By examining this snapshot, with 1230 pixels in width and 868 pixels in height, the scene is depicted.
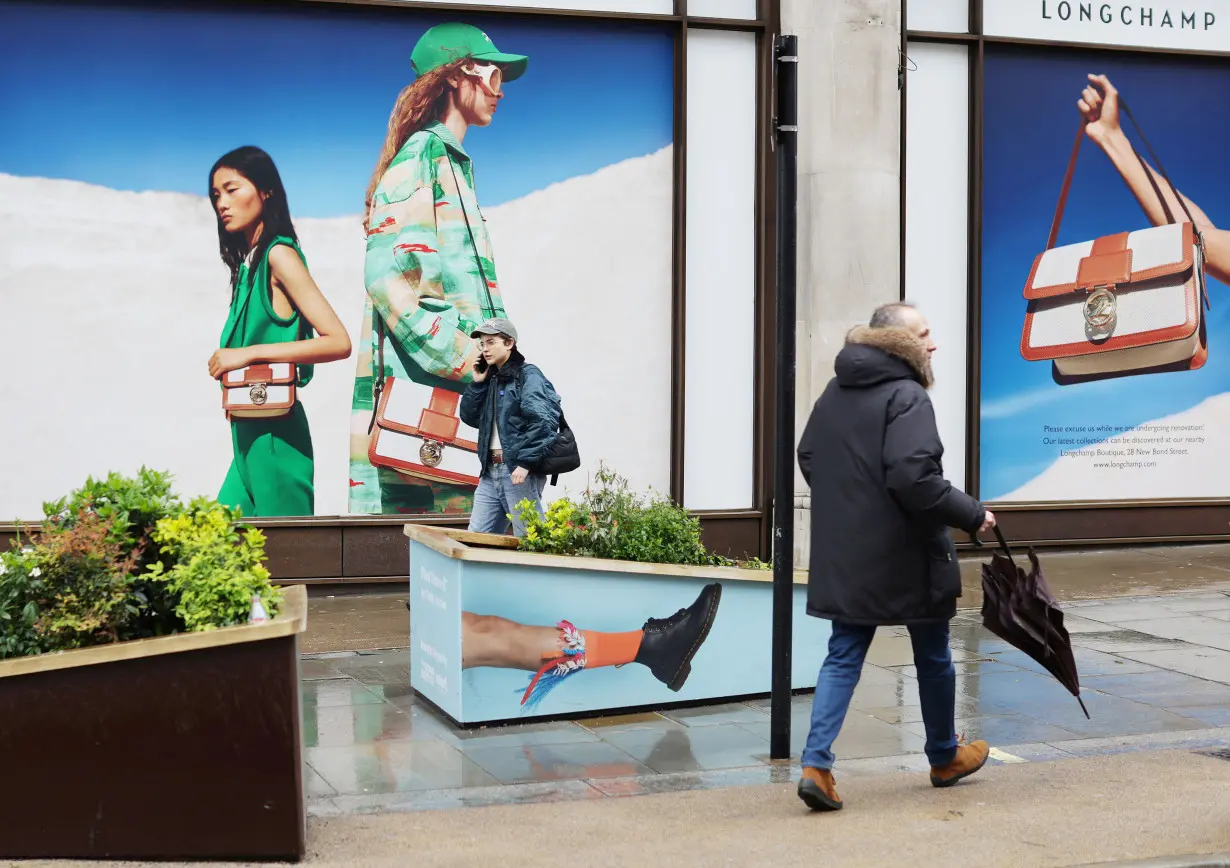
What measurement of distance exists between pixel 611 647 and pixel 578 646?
0.16m

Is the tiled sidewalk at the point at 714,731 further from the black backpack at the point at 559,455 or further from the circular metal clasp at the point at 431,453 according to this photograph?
the circular metal clasp at the point at 431,453

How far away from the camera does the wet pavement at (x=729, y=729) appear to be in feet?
18.8

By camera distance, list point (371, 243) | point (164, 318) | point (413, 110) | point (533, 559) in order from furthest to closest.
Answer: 1. point (413, 110)
2. point (371, 243)
3. point (164, 318)
4. point (533, 559)

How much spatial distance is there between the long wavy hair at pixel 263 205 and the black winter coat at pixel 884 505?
5.57m

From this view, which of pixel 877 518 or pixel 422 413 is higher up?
pixel 422 413

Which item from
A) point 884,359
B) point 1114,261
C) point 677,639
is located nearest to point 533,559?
point 677,639

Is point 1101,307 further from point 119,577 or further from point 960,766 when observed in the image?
point 119,577

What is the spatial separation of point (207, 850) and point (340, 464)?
5.57m

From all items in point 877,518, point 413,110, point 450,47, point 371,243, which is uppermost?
point 450,47

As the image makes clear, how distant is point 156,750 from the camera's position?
458cm

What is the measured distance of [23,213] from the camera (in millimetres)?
9469

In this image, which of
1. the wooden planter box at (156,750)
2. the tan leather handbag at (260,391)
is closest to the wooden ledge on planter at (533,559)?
the wooden planter box at (156,750)

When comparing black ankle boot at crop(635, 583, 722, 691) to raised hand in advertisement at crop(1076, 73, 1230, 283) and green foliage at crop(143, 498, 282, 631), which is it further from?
raised hand in advertisement at crop(1076, 73, 1230, 283)

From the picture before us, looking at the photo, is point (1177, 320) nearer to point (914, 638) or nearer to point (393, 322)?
point (393, 322)
